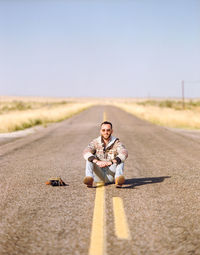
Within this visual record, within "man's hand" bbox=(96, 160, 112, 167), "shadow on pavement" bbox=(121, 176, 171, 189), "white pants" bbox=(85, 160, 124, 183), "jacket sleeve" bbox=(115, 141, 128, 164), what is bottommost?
"shadow on pavement" bbox=(121, 176, 171, 189)

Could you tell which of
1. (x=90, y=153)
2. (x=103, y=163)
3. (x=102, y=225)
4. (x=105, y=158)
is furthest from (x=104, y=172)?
(x=102, y=225)

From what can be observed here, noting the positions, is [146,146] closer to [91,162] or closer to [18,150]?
[18,150]

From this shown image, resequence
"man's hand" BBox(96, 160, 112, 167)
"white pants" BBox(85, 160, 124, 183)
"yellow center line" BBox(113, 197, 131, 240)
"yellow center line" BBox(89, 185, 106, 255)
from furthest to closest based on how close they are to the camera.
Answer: "white pants" BBox(85, 160, 124, 183)
"man's hand" BBox(96, 160, 112, 167)
"yellow center line" BBox(113, 197, 131, 240)
"yellow center line" BBox(89, 185, 106, 255)

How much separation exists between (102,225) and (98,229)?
14 cm

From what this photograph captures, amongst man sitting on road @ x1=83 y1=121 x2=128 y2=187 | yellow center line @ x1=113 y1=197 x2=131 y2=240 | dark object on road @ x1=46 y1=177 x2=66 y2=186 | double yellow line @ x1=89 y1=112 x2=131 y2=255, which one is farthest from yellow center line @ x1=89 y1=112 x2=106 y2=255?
dark object on road @ x1=46 y1=177 x2=66 y2=186

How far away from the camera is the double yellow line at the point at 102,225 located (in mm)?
3285

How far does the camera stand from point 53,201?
501 cm

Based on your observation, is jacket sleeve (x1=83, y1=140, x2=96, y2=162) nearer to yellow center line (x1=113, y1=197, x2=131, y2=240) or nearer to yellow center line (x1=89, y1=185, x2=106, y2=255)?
yellow center line (x1=89, y1=185, x2=106, y2=255)

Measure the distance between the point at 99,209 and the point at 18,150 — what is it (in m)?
7.23

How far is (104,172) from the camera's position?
5984 mm

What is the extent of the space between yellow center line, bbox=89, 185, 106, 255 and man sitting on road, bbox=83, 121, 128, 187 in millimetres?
537

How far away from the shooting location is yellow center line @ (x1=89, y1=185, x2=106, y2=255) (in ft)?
10.5

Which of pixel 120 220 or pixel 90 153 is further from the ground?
pixel 90 153

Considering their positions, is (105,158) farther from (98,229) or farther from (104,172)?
(98,229)
